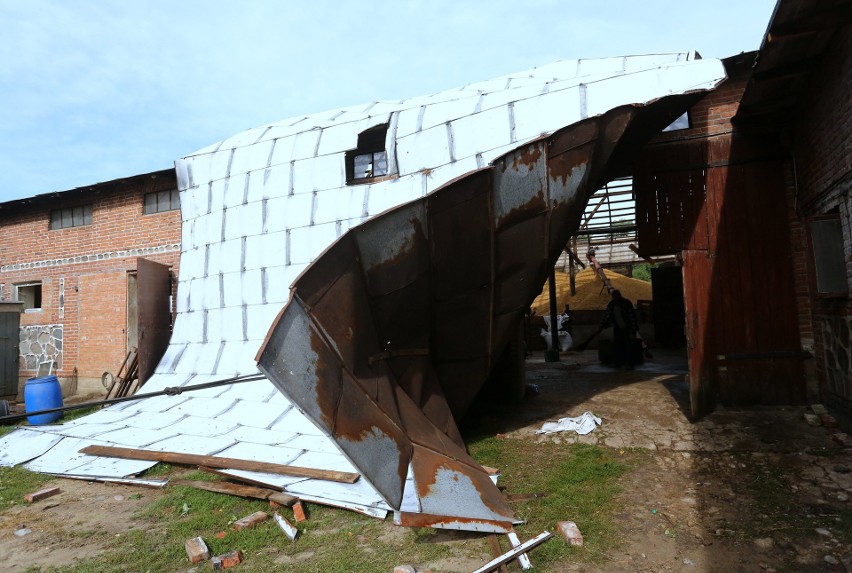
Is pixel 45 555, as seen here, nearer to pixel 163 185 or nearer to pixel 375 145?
pixel 375 145

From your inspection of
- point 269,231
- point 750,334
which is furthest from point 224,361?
point 750,334

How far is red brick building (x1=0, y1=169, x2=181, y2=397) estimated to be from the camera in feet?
31.8

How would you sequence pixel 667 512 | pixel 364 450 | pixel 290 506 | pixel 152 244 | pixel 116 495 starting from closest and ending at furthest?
pixel 364 450
pixel 667 512
pixel 290 506
pixel 116 495
pixel 152 244

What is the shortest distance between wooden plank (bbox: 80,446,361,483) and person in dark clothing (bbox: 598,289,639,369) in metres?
6.33

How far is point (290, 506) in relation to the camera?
13.5ft

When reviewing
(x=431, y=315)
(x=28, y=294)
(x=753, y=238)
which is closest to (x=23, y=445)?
(x=431, y=315)

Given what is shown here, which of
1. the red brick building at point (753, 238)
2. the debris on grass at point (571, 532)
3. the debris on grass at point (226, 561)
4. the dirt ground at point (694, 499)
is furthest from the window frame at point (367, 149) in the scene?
the debris on grass at point (571, 532)

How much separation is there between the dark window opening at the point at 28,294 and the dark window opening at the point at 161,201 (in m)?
3.86

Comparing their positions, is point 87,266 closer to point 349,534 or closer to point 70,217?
point 70,217

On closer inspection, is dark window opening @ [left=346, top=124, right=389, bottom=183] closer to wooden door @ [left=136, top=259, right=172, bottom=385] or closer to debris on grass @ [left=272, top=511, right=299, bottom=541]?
wooden door @ [left=136, top=259, right=172, bottom=385]

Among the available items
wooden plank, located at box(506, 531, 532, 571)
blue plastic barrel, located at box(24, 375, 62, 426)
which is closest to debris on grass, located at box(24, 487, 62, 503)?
blue plastic barrel, located at box(24, 375, 62, 426)

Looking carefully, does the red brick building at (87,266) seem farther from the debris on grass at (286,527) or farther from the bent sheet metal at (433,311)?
the bent sheet metal at (433,311)

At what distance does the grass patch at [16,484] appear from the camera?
4693mm

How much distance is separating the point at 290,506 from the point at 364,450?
1.43 meters
